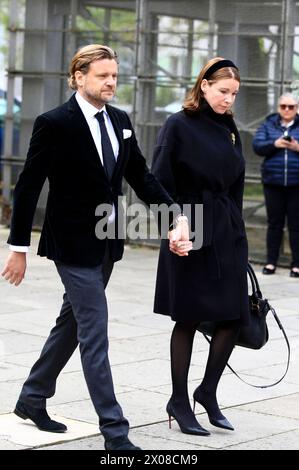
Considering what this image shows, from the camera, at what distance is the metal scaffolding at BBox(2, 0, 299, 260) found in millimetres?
12406

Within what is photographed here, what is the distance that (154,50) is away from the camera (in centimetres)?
1338

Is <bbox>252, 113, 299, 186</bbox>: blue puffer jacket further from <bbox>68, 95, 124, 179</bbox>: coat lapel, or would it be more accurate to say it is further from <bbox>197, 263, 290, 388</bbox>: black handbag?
<bbox>68, 95, 124, 179</bbox>: coat lapel

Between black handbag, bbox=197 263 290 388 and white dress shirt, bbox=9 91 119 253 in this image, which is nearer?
white dress shirt, bbox=9 91 119 253

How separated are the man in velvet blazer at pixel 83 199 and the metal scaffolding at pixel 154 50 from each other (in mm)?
7310

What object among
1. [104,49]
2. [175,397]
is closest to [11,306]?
[175,397]

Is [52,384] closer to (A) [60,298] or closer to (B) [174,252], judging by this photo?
(B) [174,252]

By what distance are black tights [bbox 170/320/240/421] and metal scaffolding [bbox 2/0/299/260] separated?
6968 millimetres

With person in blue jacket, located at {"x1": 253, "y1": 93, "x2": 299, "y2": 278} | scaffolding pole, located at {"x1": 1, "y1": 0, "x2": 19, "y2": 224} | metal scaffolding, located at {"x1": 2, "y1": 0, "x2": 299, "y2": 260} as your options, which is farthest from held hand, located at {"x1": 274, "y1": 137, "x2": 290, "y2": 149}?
scaffolding pole, located at {"x1": 1, "y1": 0, "x2": 19, "y2": 224}

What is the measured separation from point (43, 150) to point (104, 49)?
1.78ft

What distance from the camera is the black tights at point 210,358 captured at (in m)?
5.64

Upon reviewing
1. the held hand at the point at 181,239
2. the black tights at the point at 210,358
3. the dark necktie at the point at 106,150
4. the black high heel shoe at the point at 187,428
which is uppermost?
the dark necktie at the point at 106,150

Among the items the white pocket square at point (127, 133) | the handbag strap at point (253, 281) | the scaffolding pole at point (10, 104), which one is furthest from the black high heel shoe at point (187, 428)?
the scaffolding pole at point (10, 104)

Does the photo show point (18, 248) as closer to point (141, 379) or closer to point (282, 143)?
point (141, 379)

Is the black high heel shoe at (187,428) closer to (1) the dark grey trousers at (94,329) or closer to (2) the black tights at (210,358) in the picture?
(2) the black tights at (210,358)
